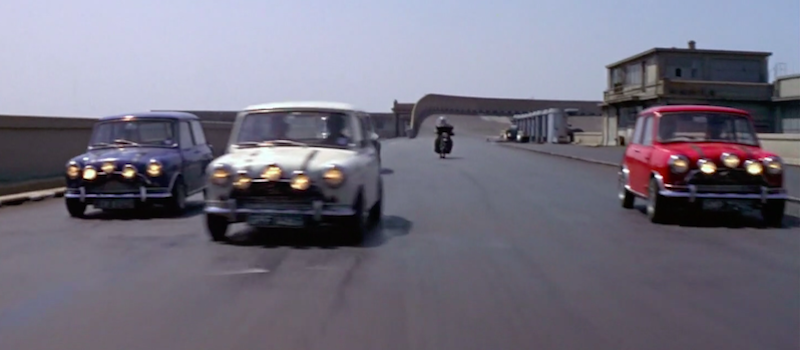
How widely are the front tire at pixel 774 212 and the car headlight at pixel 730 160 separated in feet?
2.26

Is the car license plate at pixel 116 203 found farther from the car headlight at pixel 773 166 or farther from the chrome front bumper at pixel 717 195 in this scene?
the car headlight at pixel 773 166

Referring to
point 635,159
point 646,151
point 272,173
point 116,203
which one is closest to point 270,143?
point 272,173

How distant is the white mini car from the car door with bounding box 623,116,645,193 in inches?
182

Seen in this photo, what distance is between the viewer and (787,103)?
163 feet

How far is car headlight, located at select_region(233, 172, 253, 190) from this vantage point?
9898 millimetres

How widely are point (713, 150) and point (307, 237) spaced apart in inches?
225

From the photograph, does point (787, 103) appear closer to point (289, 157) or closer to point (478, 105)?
point (289, 157)

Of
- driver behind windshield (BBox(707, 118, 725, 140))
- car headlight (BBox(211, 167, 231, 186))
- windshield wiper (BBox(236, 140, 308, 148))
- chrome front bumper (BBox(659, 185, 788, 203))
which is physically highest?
driver behind windshield (BBox(707, 118, 725, 140))

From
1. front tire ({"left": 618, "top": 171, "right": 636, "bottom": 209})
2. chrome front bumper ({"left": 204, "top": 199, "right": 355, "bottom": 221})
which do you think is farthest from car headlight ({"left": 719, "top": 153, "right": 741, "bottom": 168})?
chrome front bumper ({"left": 204, "top": 199, "right": 355, "bottom": 221})

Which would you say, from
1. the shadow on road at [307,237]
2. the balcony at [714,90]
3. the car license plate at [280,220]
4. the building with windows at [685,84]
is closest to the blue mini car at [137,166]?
the shadow on road at [307,237]

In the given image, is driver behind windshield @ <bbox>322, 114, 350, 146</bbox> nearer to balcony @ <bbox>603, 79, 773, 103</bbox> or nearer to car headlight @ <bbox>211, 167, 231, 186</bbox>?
car headlight @ <bbox>211, 167, 231, 186</bbox>

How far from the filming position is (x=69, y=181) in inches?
510

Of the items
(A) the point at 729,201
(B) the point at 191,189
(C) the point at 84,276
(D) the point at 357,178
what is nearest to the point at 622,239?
(A) the point at 729,201

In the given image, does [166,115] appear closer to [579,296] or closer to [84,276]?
[84,276]
